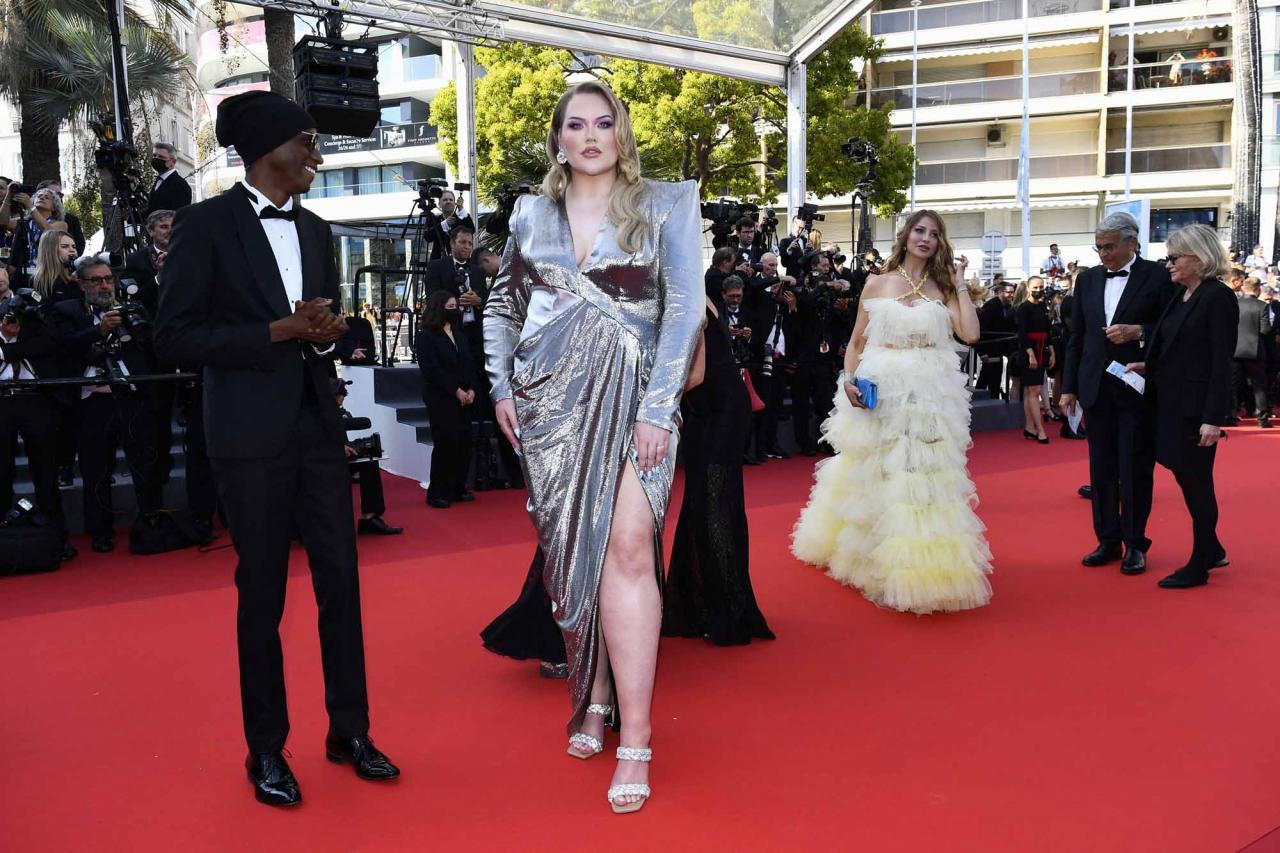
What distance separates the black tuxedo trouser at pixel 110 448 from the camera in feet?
21.4

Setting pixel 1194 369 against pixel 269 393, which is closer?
pixel 269 393

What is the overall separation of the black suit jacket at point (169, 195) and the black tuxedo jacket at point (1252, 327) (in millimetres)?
10914

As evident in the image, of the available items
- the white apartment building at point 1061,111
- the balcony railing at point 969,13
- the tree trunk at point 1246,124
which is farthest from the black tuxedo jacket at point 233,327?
the balcony railing at point 969,13

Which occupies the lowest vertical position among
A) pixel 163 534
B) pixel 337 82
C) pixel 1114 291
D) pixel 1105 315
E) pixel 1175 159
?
pixel 163 534

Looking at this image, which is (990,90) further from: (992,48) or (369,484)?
(369,484)

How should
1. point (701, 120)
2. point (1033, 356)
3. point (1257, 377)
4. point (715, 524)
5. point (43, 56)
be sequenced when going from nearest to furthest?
point (715, 524) < point (1033, 356) < point (1257, 377) < point (43, 56) < point (701, 120)

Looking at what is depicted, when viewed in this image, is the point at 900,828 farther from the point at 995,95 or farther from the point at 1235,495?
the point at 995,95

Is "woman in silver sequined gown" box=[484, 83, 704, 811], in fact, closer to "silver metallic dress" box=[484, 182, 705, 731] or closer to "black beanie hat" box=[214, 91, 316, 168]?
"silver metallic dress" box=[484, 182, 705, 731]

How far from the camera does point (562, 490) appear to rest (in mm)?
2975

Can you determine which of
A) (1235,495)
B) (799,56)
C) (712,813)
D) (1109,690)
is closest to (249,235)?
(712,813)

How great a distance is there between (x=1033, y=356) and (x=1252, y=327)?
287cm

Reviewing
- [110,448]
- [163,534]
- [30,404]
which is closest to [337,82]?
[110,448]

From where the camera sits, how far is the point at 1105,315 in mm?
5664

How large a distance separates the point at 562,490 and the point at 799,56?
1223 cm
